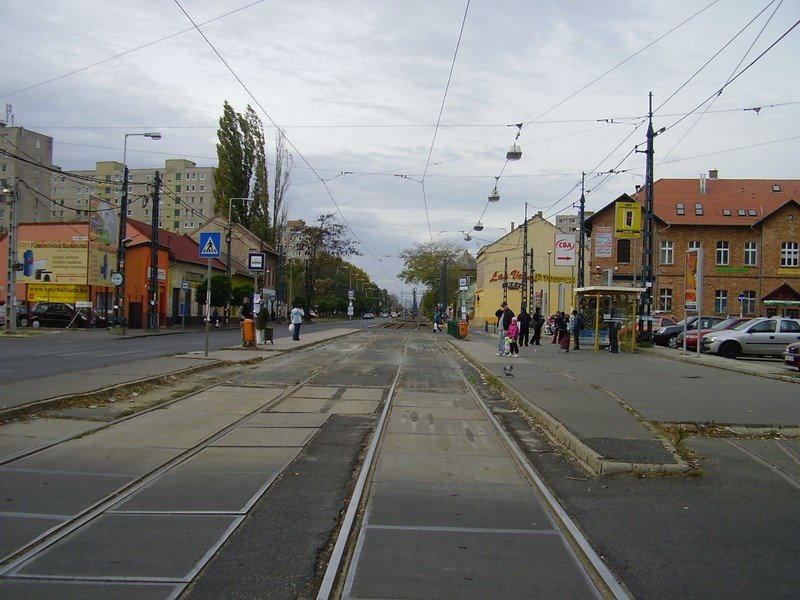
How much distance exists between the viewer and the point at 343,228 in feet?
265

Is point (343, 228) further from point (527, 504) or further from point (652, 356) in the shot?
point (527, 504)

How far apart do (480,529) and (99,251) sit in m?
48.0

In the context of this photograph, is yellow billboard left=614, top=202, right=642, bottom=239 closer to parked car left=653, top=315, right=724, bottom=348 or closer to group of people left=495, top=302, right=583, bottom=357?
group of people left=495, top=302, right=583, bottom=357

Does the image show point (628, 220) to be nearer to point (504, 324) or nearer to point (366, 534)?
point (504, 324)

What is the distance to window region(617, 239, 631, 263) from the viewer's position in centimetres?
5806

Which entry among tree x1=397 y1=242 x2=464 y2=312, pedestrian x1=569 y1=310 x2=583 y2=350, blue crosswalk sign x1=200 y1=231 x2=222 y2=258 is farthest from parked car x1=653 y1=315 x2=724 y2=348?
tree x1=397 y1=242 x2=464 y2=312

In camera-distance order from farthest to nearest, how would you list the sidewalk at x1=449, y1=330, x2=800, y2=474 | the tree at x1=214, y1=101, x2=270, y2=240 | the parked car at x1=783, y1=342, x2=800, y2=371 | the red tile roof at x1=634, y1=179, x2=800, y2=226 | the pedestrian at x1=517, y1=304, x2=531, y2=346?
the tree at x1=214, y1=101, x2=270, y2=240 → the red tile roof at x1=634, y1=179, x2=800, y2=226 → the pedestrian at x1=517, y1=304, x2=531, y2=346 → the parked car at x1=783, y1=342, x2=800, y2=371 → the sidewalk at x1=449, y1=330, x2=800, y2=474

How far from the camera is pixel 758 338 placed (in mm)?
26094

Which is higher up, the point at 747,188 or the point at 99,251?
the point at 747,188

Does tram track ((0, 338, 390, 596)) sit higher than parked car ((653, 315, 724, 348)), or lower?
lower

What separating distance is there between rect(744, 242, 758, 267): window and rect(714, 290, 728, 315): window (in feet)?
8.98

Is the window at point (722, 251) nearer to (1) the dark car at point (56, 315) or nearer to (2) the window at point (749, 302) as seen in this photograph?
(2) the window at point (749, 302)

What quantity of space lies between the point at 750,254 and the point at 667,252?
591 centimetres

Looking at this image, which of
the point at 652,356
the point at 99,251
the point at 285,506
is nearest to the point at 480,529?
the point at 285,506
